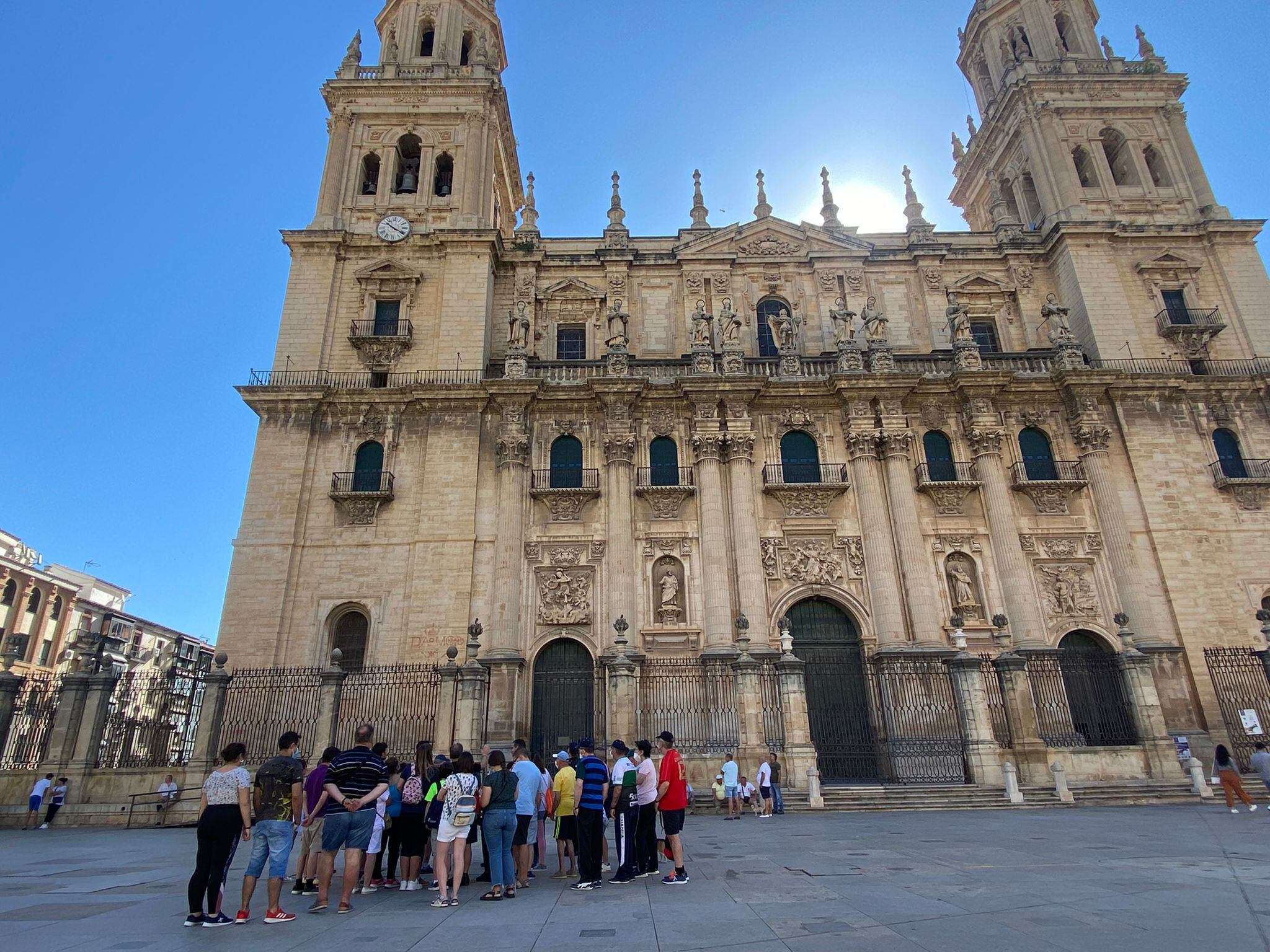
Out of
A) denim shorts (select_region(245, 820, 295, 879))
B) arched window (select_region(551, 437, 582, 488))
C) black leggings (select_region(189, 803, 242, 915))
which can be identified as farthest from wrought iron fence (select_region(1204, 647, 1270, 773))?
black leggings (select_region(189, 803, 242, 915))

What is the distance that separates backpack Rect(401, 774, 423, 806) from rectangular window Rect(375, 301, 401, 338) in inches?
733

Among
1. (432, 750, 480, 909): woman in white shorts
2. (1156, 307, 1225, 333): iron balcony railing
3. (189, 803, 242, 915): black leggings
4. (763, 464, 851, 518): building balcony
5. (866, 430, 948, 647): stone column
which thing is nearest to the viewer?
(189, 803, 242, 915): black leggings

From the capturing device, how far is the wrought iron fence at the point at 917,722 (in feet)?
56.7

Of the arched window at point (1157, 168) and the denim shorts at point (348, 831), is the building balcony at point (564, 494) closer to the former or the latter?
the denim shorts at point (348, 831)

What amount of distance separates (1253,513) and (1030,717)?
1118cm

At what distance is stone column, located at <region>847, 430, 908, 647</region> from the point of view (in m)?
20.4

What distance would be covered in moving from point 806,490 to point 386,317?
14739 millimetres

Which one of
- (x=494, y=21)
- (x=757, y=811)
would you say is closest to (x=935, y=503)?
(x=757, y=811)

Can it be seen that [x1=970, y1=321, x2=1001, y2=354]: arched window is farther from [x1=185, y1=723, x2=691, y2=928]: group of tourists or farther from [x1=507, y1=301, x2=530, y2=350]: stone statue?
[x1=185, y1=723, x2=691, y2=928]: group of tourists

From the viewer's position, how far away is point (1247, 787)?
16938mm

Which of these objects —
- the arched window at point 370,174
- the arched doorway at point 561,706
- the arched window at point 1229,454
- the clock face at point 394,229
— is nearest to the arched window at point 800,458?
the arched doorway at point 561,706

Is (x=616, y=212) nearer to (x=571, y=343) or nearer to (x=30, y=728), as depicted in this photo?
(x=571, y=343)

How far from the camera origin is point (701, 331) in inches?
929

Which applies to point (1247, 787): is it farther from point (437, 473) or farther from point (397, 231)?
point (397, 231)
